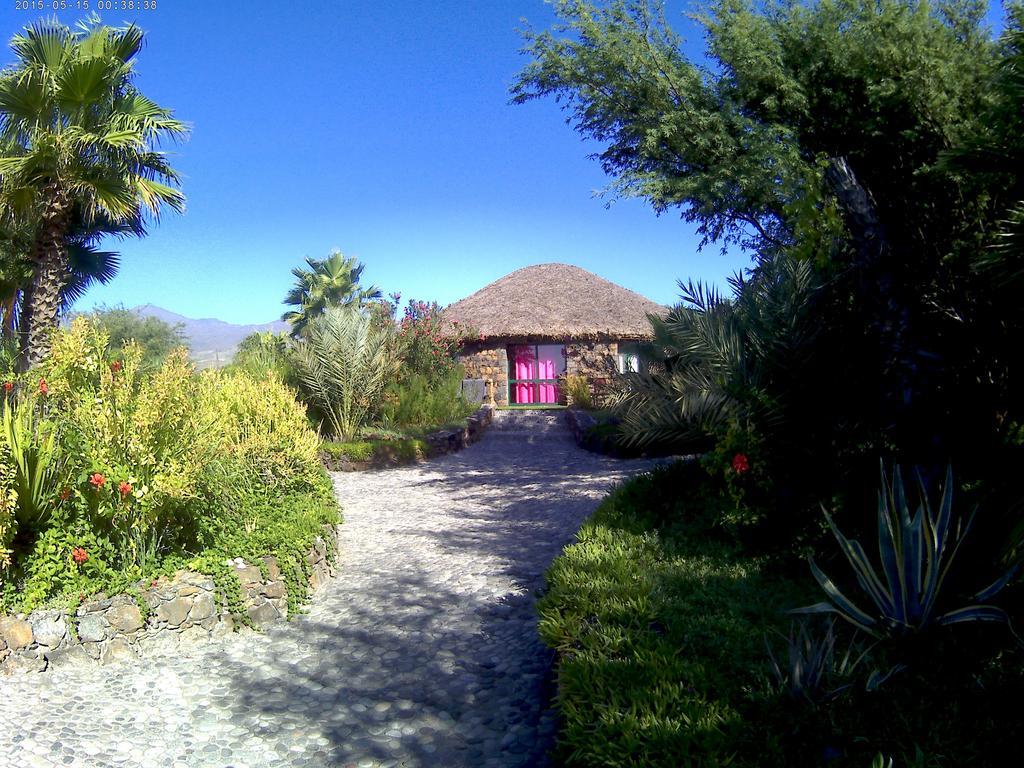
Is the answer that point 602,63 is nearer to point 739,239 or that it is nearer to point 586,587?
point 739,239

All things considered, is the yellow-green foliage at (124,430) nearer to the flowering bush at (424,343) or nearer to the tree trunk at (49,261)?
the tree trunk at (49,261)

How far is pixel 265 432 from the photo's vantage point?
23.8 feet

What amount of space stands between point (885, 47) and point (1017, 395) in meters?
6.77

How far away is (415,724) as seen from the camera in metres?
3.65

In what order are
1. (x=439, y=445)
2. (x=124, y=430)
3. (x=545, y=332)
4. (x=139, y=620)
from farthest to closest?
(x=545, y=332)
(x=439, y=445)
(x=124, y=430)
(x=139, y=620)

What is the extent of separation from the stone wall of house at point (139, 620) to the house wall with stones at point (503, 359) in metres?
17.7

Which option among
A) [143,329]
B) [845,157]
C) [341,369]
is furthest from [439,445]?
[143,329]

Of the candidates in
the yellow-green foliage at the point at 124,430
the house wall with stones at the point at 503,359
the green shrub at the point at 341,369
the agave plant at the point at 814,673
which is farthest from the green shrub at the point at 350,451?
the house wall with stones at the point at 503,359

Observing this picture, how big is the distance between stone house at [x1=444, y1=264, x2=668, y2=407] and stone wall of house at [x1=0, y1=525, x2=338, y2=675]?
15390 millimetres

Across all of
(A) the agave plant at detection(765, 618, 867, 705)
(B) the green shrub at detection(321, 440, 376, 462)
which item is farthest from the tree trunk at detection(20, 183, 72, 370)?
(A) the agave plant at detection(765, 618, 867, 705)

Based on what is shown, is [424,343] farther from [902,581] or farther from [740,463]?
[902,581]

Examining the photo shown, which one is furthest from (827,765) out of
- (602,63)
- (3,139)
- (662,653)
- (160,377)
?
(3,139)

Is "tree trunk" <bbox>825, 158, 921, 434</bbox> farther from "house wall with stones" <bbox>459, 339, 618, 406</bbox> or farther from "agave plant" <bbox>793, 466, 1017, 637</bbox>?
"house wall with stones" <bbox>459, 339, 618, 406</bbox>

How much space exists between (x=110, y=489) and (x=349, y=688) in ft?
6.79
